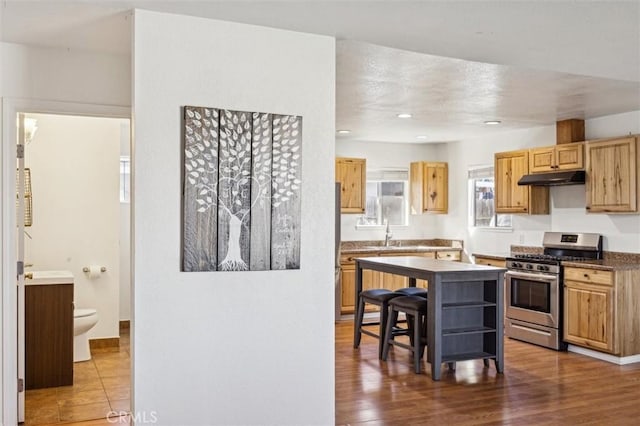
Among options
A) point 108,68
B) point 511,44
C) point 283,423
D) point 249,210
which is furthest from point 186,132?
point 511,44

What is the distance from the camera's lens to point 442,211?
8.38 metres

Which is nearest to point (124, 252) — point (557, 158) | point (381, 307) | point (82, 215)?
point (82, 215)

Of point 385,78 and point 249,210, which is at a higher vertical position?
point 385,78

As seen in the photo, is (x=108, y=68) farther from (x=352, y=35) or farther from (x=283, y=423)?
(x=283, y=423)

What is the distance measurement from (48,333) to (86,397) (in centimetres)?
62

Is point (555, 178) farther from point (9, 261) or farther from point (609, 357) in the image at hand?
point (9, 261)

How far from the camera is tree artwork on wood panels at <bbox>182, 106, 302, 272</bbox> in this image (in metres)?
3.08

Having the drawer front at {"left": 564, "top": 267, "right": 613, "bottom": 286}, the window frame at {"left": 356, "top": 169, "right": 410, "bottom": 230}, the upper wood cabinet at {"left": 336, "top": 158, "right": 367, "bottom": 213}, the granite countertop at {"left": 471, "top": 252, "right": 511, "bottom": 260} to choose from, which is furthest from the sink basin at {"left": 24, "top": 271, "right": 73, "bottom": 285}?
the granite countertop at {"left": 471, "top": 252, "right": 511, "bottom": 260}

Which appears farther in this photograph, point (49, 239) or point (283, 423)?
point (49, 239)

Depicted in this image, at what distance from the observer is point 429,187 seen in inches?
328

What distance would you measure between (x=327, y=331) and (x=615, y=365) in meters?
3.27

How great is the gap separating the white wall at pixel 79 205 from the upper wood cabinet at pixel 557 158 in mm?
4403

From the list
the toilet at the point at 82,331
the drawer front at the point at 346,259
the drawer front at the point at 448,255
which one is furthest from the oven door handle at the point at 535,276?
the toilet at the point at 82,331

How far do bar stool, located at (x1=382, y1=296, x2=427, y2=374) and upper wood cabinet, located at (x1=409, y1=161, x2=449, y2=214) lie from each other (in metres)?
3.00
